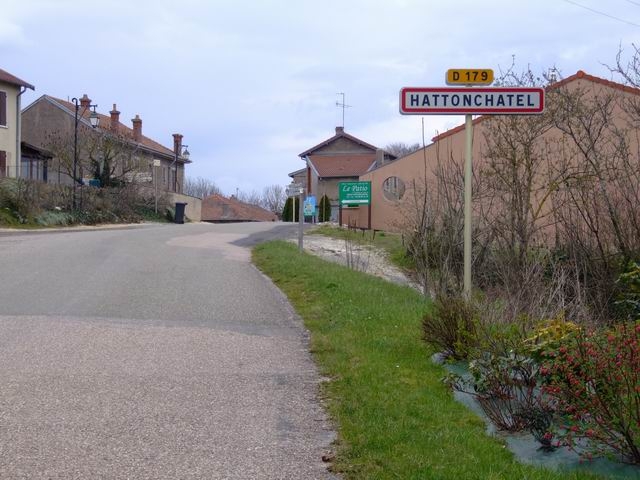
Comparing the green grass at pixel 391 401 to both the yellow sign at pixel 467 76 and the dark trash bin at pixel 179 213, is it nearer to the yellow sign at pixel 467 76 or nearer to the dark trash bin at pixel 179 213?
the yellow sign at pixel 467 76

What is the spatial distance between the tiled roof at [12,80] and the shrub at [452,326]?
114 ft

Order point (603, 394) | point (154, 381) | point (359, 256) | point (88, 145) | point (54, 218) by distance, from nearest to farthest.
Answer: point (603, 394)
point (154, 381)
point (359, 256)
point (54, 218)
point (88, 145)

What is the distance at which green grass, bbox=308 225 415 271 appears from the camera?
2117cm

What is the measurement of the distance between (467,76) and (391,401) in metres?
3.64

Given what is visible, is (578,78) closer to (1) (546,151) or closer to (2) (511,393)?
(1) (546,151)

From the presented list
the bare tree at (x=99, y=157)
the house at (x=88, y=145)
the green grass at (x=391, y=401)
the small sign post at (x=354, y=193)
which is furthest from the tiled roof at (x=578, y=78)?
the bare tree at (x=99, y=157)

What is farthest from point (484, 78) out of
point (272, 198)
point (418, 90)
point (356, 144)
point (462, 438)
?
point (272, 198)

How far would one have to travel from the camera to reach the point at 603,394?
473 cm

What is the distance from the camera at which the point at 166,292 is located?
44.5 feet

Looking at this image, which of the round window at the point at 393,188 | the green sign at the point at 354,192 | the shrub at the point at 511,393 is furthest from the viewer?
the green sign at the point at 354,192

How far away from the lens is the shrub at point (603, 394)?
463cm

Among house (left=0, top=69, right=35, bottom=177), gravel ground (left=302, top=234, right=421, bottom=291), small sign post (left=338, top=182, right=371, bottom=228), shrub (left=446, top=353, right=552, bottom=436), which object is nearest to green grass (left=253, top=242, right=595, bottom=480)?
shrub (left=446, top=353, right=552, bottom=436)

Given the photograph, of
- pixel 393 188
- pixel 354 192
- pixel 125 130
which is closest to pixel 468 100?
pixel 393 188

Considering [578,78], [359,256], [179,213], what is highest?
[578,78]
